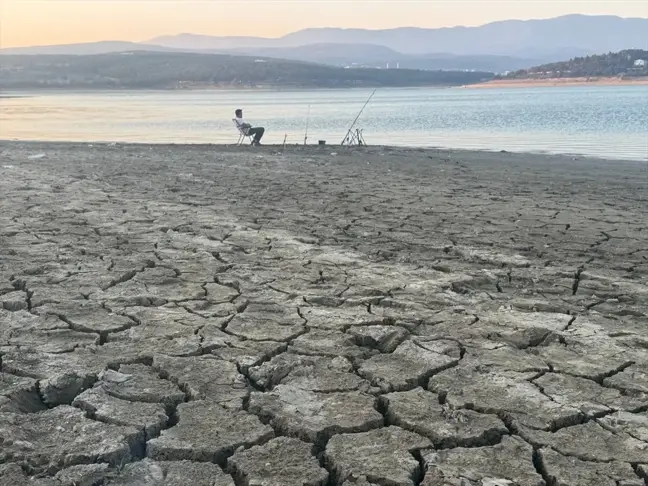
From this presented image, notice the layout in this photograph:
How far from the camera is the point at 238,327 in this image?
3844 mm

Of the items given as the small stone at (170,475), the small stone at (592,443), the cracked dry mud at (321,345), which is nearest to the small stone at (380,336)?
the cracked dry mud at (321,345)

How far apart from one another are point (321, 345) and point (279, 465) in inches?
44.8

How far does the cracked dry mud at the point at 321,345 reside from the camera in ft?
8.27

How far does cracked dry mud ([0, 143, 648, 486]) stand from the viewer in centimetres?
252

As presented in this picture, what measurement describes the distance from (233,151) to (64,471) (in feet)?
41.8

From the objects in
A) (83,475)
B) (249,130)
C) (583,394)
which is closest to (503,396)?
(583,394)

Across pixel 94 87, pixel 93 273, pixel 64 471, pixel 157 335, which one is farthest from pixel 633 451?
pixel 94 87

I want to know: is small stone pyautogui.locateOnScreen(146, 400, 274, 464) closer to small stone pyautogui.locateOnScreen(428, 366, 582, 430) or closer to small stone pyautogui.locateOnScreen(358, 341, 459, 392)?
small stone pyautogui.locateOnScreen(358, 341, 459, 392)

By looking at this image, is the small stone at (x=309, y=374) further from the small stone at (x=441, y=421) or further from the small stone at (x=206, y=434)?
the small stone at (x=206, y=434)

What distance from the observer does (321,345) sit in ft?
11.7

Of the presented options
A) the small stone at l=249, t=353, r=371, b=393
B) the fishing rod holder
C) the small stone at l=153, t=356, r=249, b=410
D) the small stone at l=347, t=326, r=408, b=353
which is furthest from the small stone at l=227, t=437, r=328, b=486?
the fishing rod holder

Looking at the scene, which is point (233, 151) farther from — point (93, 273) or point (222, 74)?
point (222, 74)

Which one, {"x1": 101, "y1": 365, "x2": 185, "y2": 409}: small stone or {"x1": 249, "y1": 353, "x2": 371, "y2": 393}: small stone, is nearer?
{"x1": 101, "y1": 365, "x2": 185, "y2": 409}: small stone

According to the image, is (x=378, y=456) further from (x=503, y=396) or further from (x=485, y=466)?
(x=503, y=396)
